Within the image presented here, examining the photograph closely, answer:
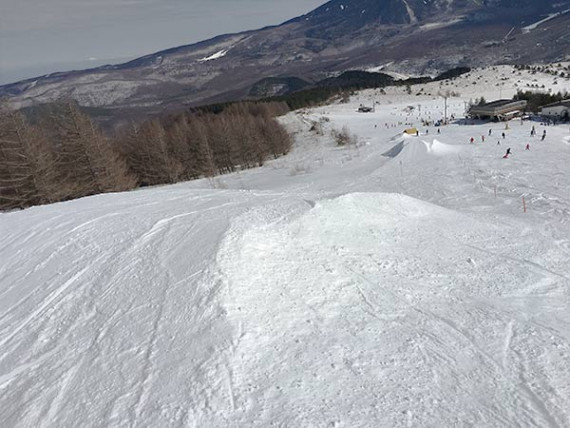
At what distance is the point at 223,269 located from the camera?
1128cm

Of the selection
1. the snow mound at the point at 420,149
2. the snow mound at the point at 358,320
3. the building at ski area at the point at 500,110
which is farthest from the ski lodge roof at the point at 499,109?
the snow mound at the point at 358,320

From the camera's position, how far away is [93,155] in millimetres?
36281

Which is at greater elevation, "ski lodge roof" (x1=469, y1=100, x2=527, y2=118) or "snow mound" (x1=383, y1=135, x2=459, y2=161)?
"snow mound" (x1=383, y1=135, x2=459, y2=161)

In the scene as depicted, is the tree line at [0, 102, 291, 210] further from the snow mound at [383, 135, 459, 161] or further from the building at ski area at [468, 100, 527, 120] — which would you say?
the building at ski area at [468, 100, 527, 120]

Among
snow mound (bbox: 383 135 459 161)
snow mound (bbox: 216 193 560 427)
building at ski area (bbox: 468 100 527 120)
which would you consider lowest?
building at ski area (bbox: 468 100 527 120)

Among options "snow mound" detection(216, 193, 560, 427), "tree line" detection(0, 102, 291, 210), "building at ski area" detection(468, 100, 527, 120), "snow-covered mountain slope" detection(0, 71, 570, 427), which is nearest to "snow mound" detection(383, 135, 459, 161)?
"snow-covered mountain slope" detection(0, 71, 570, 427)

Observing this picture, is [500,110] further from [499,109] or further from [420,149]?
[420,149]

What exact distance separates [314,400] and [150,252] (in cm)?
793

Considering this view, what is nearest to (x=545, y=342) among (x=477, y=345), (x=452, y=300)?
(x=477, y=345)

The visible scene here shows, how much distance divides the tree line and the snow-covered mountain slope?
15.0m

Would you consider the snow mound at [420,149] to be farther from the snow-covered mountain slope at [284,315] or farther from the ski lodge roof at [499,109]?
the ski lodge roof at [499,109]

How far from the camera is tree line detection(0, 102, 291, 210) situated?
1256 inches

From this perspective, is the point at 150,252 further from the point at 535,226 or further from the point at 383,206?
the point at 535,226

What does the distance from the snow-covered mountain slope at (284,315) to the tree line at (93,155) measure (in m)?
15.0
